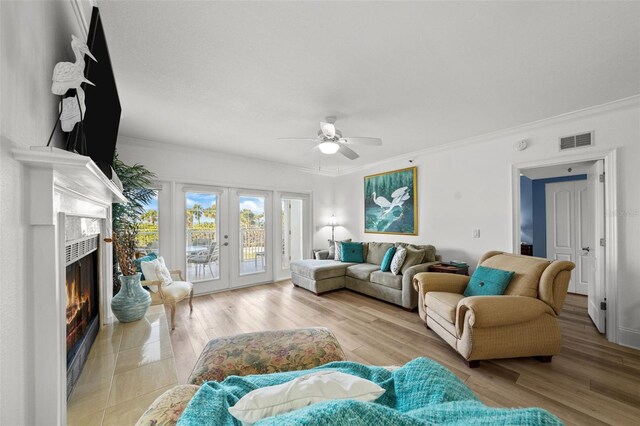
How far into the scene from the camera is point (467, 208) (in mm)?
3645

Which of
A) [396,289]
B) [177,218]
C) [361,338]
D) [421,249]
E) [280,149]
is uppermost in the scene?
[280,149]

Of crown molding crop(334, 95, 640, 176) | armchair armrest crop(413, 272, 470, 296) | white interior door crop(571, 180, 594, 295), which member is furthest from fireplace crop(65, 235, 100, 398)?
white interior door crop(571, 180, 594, 295)

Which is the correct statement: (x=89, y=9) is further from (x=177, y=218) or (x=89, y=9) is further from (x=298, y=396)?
(x=177, y=218)

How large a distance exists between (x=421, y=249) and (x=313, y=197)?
2.61m

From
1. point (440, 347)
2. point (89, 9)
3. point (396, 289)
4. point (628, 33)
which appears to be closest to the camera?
point (89, 9)

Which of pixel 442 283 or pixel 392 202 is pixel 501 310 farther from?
pixel 392 202

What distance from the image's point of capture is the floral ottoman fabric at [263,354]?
3.84 feet

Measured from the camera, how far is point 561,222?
4145 millimetres

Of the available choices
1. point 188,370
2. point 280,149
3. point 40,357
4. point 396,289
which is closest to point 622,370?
point 396,289

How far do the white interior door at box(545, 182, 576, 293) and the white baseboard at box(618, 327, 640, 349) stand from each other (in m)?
1.91

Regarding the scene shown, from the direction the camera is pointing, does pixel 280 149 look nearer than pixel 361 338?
No

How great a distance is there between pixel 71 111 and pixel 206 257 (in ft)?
11.5

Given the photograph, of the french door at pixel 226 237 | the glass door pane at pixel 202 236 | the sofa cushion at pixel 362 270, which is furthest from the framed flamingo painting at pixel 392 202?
the glass door pane at pixel 202 236

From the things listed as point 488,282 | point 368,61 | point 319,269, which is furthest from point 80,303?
point 488,282
